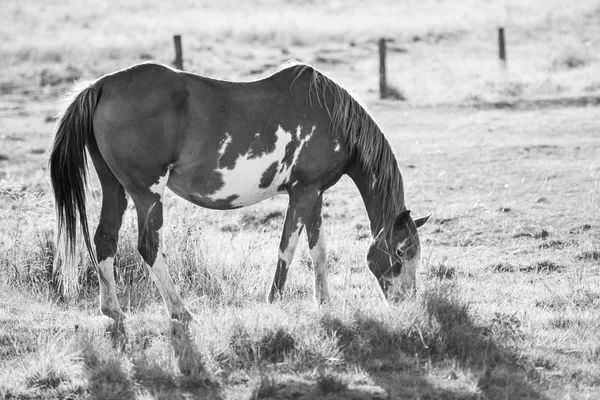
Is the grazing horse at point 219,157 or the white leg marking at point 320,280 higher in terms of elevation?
the grazing horse at point 219,157

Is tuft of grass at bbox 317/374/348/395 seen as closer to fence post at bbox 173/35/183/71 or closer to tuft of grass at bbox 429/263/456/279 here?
tuft of grass at bbox 429/263/456/279

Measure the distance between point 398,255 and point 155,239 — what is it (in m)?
1.96

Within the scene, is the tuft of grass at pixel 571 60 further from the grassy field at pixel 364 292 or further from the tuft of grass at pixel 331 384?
the tuft of grass at pixel 331 384

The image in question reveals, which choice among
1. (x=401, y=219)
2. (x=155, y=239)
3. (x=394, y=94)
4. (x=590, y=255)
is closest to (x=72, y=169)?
(x=155, y=239)

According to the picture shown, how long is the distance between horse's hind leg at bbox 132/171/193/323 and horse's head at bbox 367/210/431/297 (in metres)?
1.58

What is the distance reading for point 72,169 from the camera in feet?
19.9

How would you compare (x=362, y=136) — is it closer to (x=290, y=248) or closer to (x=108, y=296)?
(x=290, y=248)

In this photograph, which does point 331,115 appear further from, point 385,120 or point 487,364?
point 385,120

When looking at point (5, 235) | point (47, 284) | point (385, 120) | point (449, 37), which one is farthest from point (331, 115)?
point (449, 37)

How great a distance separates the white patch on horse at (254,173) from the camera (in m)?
6.18

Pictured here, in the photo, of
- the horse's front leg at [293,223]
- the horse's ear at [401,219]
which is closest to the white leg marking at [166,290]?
the horse's front leg at [293,223]

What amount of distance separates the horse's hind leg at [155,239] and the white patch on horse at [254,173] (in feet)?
1.47

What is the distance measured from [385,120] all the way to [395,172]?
9705 millimetres

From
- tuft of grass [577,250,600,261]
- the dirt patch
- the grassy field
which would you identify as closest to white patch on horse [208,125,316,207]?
the grassy field
